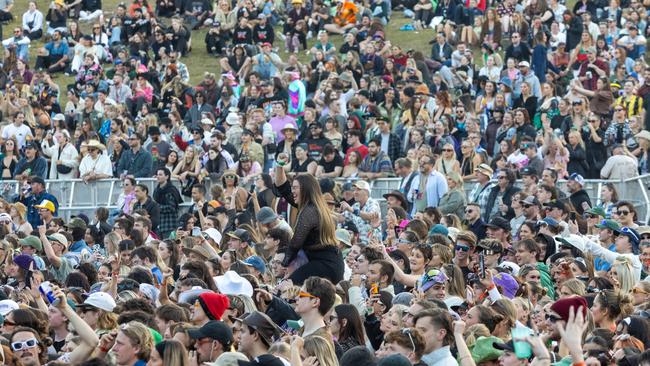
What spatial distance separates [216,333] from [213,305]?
3.06 feet

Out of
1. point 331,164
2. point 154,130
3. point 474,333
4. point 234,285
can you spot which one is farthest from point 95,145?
point 474,333

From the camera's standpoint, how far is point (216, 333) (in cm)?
917

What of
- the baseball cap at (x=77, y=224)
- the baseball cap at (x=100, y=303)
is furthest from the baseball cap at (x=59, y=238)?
the baseball cap at (x=100, y=303)

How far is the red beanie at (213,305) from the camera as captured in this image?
10.1m

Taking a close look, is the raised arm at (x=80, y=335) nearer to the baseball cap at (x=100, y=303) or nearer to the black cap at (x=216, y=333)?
the black cap at (x=216, y=333)

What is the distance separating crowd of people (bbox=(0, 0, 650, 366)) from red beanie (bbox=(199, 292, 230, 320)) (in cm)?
2

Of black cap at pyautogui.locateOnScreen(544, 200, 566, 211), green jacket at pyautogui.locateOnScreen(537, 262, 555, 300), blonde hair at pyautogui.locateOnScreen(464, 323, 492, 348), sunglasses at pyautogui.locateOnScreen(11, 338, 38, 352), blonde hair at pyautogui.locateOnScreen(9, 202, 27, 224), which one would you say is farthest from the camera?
blonde hair at pyautogui.locateOnScreen(9, 202, 27, 224)

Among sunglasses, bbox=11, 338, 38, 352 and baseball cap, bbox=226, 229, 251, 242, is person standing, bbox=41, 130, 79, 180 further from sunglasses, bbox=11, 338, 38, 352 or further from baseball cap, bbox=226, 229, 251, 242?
sunglasses, bbox=11, 338, 38, 352

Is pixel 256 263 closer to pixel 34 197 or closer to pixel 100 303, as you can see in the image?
pixel 100 303

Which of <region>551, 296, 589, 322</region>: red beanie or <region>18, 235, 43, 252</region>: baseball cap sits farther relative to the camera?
<region>18, 235, 43, 252</region>: baseball cap

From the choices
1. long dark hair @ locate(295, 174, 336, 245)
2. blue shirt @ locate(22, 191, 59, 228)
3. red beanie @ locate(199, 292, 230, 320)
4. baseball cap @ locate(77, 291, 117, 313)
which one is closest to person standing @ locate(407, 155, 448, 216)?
blue shirt @ locate(22, 191, 59, 228)

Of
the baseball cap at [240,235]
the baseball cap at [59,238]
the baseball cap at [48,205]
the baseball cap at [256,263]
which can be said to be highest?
the baseball cap at [256,263]

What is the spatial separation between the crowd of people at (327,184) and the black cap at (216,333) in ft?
0.06

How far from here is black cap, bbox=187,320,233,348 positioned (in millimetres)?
9172
